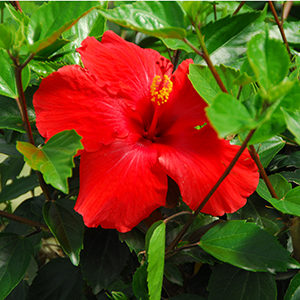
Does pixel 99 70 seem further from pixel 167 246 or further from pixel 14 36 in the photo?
pixel 167 246

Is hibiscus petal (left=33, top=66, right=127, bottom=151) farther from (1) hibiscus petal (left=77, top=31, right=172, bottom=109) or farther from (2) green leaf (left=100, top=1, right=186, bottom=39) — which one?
(2) green leaf (left=100, top=1, right=186, bottom=39)

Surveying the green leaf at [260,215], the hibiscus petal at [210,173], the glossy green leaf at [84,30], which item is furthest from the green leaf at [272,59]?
the glossy green leaf at [84,30]

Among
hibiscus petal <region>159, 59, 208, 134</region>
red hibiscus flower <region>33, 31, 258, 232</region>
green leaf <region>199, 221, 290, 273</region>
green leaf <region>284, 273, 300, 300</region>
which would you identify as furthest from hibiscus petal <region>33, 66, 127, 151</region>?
green leaf <region>284, 273, 300, 300</region>

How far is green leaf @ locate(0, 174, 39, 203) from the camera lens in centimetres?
75

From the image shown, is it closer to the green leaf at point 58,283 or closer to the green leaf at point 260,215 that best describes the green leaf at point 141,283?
the green leaf at point 260,215

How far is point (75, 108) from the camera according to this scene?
556mm

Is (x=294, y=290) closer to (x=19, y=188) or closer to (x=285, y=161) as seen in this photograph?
(x=285, y=161)

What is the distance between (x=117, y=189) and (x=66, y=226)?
133 mm

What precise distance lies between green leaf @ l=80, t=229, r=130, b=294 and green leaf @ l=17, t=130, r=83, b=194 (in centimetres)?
23

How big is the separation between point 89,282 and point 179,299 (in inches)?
6.4

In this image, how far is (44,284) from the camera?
79cm

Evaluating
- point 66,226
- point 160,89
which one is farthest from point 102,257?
point 160,89

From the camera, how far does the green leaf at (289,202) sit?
52 cm

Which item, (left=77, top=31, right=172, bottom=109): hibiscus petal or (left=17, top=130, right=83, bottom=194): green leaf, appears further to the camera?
(left=77, top=31, right=172, bottom=109): hibiscus petal
